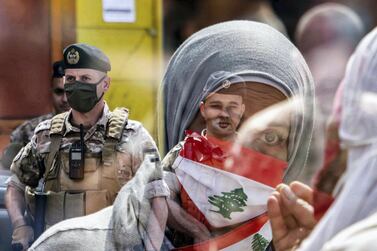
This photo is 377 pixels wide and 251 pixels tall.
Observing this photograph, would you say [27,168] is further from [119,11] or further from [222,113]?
[119,11]

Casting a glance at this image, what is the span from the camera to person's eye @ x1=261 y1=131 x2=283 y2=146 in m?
3.61

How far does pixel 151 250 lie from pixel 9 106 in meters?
3.22

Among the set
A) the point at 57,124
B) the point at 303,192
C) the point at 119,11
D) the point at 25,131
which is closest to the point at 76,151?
the point at 57,124

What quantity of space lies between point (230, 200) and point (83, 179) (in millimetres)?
1321

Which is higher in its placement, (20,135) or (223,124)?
(223,124)

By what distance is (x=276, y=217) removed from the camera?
2.76m

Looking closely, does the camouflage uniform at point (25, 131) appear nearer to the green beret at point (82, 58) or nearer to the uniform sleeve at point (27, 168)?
the uniform sleeve at point (27, 168)

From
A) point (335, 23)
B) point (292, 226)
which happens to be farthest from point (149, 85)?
point (292, 226)

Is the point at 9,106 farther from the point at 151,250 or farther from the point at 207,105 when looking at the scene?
the point at 151,250

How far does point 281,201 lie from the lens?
2.75 meters

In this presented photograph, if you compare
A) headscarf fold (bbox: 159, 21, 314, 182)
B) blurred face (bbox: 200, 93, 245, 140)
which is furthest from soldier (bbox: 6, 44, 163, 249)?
blurred face (bbox: 200, 93, 245, 140)

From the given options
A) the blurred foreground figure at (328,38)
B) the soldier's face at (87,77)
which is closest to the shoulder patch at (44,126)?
the soldier's face at (87,77)

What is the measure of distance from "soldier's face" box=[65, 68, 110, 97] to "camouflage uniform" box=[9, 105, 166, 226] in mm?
128

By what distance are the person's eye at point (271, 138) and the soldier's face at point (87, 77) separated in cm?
136
